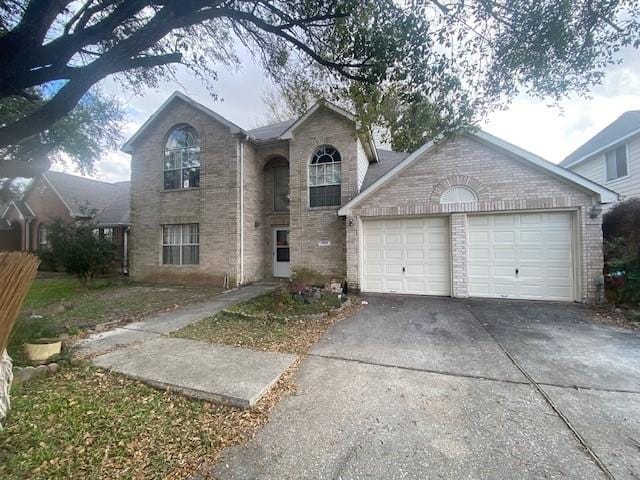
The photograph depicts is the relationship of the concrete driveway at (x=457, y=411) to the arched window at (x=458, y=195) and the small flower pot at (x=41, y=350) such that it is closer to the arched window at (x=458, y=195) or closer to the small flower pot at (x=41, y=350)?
the small flower pot at (x=41, y=350)

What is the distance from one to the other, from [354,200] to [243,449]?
7.77m

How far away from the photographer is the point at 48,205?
60.1 feet

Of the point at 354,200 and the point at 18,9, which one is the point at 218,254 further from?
the point at 18,9

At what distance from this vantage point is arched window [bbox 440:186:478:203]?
8.41 metres

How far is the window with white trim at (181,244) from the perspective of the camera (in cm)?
1168

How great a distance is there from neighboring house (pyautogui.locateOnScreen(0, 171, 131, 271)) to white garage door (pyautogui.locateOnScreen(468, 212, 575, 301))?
58.3 ft

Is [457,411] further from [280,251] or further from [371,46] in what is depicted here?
[280,251]

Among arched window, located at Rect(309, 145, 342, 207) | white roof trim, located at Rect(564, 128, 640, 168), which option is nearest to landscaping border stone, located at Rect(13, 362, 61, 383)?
arched window, located at Rect(309, 145, 342, 207)

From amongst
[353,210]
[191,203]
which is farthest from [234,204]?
[353,210]

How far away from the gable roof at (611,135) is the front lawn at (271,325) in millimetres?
14856

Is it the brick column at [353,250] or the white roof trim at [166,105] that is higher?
the white roof trim at [166,105]

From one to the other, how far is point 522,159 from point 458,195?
193 centimetres

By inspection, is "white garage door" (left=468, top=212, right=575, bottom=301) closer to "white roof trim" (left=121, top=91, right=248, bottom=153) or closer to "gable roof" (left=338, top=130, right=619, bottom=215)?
"gable roof" (left=338, top=130, right=619, bottom=215)

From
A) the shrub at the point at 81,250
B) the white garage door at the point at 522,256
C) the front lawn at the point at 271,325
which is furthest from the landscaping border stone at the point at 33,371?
the white garage door at the point at 522,256
